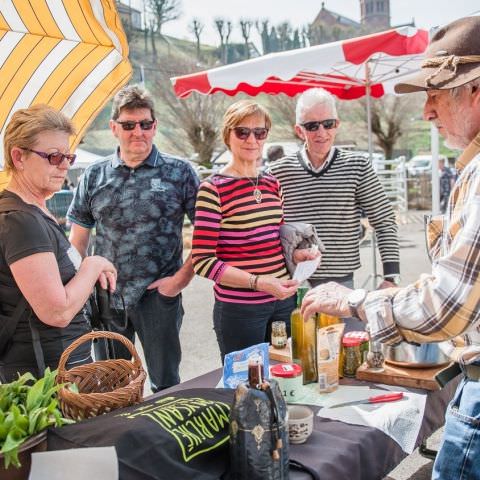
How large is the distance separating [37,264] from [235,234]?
1.03m

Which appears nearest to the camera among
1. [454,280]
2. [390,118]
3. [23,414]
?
[454,280]

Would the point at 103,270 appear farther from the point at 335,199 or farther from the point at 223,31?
the point at 223,31

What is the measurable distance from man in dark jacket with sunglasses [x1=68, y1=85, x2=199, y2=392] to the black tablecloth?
1264 millimetres

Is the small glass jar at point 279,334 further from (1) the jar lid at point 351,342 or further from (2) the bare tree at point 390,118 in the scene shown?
(2) the bare tree at point 390,118

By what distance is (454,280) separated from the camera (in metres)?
1.28

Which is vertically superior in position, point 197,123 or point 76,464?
point 197,123

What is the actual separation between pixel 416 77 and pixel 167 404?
44.1 inches

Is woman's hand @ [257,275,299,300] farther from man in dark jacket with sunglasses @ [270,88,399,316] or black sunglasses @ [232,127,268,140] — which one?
man in dark jacket with sunglasses @ [270,88,399,316]

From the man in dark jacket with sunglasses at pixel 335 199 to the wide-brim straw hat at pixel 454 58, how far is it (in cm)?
180

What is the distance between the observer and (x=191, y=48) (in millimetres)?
88750

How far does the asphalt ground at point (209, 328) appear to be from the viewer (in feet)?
10.1

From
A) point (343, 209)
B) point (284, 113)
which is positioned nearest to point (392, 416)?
point (343, 209)

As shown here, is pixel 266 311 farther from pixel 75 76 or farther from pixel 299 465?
pixel 75 76

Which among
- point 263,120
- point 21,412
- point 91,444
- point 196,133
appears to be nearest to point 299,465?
point 91,444
